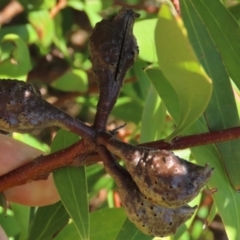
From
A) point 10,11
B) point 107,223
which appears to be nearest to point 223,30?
point 107,223

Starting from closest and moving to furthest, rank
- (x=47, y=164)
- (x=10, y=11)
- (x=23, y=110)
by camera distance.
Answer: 1. (x=23, y=110)
2. (x=47, y=164)
3. (x=10, y=11)

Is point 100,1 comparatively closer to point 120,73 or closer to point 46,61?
point 46,61

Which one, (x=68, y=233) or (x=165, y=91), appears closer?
(x=165, y=91)

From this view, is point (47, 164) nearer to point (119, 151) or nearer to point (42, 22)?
point (119, 151)

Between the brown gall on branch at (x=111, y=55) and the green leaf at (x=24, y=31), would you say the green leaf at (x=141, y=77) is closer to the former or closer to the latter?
the green leaf at (x=24, y=31)

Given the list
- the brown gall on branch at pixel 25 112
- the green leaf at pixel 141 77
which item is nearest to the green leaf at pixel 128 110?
the green leaf at pixel 141 77
